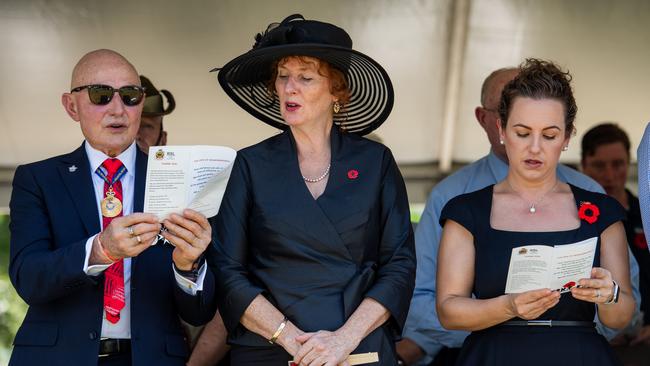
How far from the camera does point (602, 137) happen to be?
6.05 metres

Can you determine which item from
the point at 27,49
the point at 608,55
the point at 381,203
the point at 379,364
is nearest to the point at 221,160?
the point at 381,203

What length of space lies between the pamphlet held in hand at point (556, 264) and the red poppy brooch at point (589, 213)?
0.88ft

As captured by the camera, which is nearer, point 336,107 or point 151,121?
point 336,107

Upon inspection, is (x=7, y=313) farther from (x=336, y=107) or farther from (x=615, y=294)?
(x=615, y=294)

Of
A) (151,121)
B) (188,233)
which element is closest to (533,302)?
(188,233)

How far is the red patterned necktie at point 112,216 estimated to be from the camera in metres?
3.30

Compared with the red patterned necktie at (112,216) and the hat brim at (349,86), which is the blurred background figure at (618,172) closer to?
the hat brim at (349,86)

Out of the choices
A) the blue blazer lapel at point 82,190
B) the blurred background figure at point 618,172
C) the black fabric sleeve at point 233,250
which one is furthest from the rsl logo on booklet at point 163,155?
the blurred background figure at point 618,172

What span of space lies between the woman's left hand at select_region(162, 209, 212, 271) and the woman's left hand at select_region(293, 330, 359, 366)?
16.7 inches

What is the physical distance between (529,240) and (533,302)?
0.32 meters

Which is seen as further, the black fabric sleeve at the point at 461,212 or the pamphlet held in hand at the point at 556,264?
the black fabric sleeve at the point at 461,212

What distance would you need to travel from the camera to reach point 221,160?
3152mm

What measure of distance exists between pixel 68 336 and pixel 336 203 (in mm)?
979

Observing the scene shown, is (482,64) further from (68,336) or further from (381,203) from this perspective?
(68,336)
